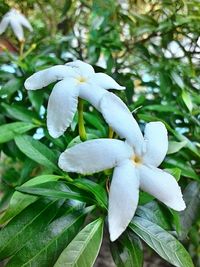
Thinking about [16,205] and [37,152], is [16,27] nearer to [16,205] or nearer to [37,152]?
[37,152]

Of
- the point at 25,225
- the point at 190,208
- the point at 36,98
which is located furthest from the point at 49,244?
the point at 36,98

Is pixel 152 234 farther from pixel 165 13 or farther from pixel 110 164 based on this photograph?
pixel 165 13

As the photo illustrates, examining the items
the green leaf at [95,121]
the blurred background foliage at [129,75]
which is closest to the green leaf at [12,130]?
the blurred background foliage at [129,75]

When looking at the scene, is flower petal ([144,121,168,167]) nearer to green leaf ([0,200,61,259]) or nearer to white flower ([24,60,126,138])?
white flower ([24,60,126,138])

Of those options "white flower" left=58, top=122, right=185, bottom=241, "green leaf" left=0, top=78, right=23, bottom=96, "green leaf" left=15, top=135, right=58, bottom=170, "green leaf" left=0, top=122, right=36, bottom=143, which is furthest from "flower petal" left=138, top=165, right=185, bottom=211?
"green leaf" left=0, top=78, right=23, bottom=96

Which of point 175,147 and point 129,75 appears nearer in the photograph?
point 175,147

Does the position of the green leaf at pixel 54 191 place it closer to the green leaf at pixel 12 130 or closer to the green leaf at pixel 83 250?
the green leaf at pixel 83 250

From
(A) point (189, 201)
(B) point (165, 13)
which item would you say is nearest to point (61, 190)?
(A) point (189, 201)

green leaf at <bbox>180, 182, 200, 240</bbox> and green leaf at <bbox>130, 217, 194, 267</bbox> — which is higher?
green leaf at <bbox>130, 217, 194, 267</bbox>
